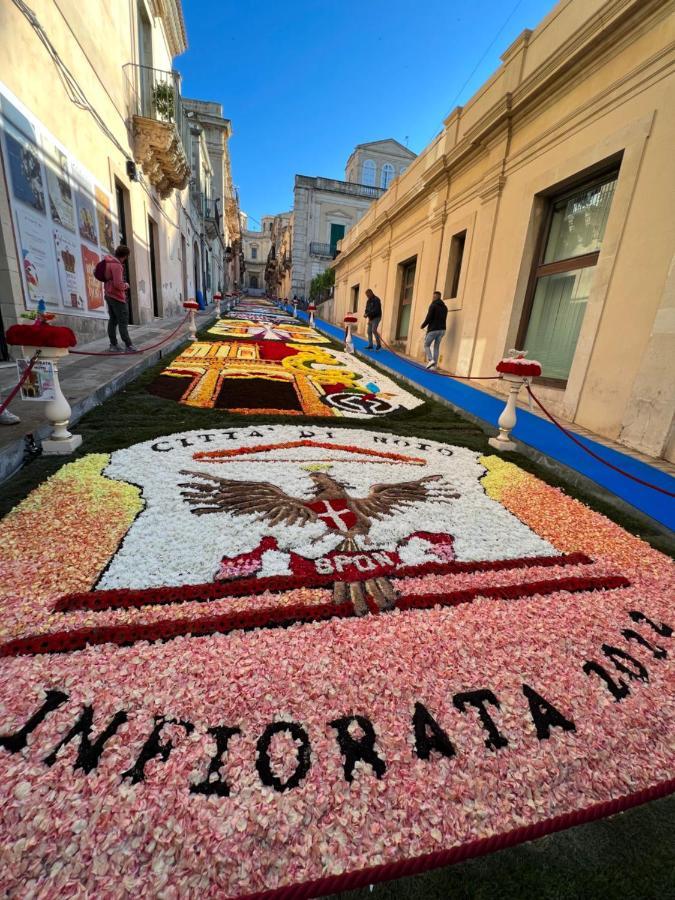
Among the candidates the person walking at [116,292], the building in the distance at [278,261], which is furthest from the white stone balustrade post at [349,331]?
the building in the distance at [278,261]

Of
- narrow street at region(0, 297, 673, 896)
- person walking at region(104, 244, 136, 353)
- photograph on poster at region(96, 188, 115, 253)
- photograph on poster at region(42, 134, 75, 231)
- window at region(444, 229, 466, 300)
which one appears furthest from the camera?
window at region(444, 229, 466, 300)

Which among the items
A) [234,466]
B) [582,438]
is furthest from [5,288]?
[582,438]

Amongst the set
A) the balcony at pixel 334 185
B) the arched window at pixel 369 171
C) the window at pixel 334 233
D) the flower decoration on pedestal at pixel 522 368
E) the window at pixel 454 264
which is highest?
the arched window at pixel 369 171

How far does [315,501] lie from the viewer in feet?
8.37

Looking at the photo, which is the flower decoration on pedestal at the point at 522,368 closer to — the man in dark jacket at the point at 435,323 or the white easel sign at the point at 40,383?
the white easel sign at the point at 40,383

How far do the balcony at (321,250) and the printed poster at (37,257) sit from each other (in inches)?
1191

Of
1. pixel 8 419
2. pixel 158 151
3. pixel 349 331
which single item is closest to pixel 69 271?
pixel 8 419

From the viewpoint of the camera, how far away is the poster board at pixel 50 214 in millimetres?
4879

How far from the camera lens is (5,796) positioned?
0.94m

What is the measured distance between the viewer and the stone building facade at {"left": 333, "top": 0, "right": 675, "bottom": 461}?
4008 mm

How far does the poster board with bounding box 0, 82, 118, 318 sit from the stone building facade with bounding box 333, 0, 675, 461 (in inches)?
274

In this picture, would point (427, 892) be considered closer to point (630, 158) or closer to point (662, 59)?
point (630, 158)

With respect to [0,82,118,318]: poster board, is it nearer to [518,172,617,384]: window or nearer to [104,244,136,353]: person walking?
[104,244,136,353]: person walking

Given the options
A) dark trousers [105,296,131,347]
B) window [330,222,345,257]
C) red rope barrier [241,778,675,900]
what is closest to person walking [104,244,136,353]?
dark trousers [105,296,131,347]
